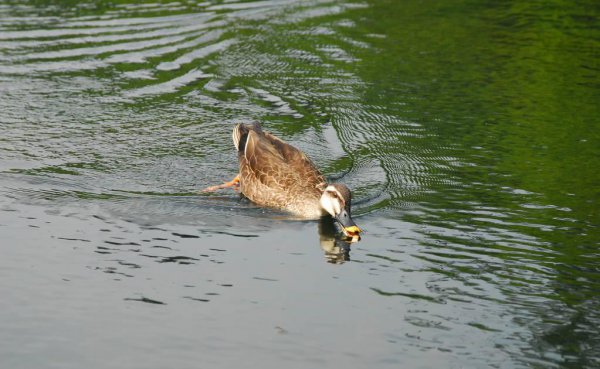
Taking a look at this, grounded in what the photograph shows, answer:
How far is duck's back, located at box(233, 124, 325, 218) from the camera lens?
1266 centimetres

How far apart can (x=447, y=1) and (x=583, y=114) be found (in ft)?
25.3

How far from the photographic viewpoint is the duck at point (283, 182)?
12117 millimetres

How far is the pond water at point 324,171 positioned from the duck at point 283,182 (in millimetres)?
247

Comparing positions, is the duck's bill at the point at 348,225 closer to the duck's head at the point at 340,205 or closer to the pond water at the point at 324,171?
the duck's head at the point at 340,205

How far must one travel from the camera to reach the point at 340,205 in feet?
39.2

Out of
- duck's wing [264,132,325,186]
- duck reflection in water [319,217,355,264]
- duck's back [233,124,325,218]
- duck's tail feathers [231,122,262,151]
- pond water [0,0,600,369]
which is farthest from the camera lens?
duck's tail feathers [231,122,262,151]

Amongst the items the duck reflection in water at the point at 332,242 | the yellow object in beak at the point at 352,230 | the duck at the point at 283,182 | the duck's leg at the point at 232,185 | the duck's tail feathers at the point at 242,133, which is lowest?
the duck reflection in water at the point at 332,242

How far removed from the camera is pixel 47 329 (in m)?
9.34

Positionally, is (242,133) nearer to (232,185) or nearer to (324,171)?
(232,185)

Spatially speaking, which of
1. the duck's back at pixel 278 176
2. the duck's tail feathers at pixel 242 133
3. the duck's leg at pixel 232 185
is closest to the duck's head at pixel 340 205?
the duck's back at pixel 278 176

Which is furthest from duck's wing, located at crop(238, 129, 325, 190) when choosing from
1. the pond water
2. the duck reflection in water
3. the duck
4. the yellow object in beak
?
the yellow object in beak

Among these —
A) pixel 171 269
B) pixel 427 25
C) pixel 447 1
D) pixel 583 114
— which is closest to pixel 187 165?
pixel 171 269

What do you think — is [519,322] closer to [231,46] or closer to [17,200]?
[17,200]

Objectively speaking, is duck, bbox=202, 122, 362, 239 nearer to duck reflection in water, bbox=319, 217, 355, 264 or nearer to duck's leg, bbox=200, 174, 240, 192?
duck's leg, bbox=200, 174, 240, 192
